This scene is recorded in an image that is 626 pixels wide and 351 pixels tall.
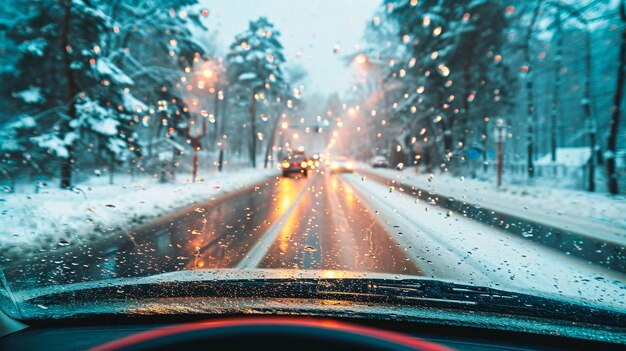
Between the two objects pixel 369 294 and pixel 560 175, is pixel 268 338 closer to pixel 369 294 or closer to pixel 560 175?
pixel 369 294

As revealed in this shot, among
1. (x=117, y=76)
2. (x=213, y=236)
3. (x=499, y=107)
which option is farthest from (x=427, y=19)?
(x=213, y=236)

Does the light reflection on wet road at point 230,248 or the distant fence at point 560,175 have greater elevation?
the distant fence at point 560,175

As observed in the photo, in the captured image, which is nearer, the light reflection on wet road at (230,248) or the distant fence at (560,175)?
the light reflection on wet road at (230,248)

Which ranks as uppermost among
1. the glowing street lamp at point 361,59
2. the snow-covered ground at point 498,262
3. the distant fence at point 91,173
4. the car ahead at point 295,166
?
the glowing street lamp at point 361,59

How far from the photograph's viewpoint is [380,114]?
162ft

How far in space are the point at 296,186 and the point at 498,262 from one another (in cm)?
1589

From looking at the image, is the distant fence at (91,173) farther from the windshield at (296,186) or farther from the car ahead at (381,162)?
the car ahead at (381,162)

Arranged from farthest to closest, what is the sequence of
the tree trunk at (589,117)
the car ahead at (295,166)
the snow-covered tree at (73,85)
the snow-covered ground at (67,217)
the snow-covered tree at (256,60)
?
1. the snow-covered tree at (256,60)
2. the car ahead at (295,166)
3. the tree trunk at (589,117)
4. the snow-covered tree at (73,85)
5. the snow-covered ground at (67,217)

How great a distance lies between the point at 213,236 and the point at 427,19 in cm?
2305

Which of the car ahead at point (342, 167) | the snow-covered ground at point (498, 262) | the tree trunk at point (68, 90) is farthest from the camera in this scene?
the car ahead at point (342, 167)

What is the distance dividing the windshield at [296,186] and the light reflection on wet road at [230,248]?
0.19ft

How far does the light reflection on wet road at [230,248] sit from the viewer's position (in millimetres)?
5688

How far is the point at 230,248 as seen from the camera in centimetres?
725

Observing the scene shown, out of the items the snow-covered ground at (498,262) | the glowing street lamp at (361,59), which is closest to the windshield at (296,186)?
Result: the snow-covered ground at (498,262)
